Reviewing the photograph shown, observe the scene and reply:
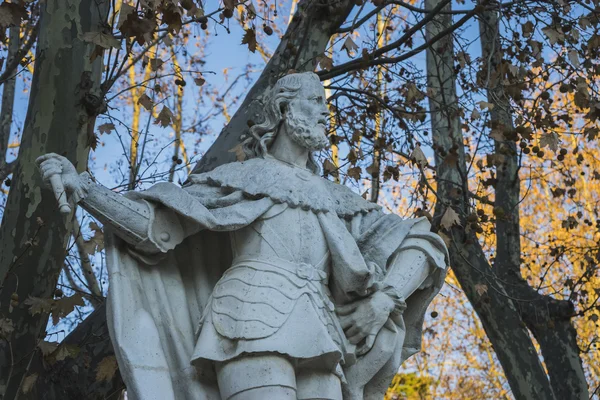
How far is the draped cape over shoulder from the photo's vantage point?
5273mm

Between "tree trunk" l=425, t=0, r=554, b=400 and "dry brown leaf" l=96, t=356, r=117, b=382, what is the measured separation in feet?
11.6

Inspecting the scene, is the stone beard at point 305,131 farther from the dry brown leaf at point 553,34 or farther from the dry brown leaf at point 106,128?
the dry brown leaf at point 553,34

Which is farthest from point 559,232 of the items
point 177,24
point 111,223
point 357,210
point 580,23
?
point 111,223

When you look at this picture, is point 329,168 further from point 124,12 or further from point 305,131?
point 305,131

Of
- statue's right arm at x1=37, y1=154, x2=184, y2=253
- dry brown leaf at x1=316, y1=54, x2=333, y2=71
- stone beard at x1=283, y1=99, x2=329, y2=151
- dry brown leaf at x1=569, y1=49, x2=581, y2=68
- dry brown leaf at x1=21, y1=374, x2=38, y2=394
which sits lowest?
statue's right arm at x1=37, y1=154, x2=184, y2=253

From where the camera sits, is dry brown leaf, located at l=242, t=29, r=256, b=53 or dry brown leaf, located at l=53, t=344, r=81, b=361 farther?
dry brown leaf, located at l=242, t=29, r=256, b=53

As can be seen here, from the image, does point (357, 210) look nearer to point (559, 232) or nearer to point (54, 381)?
point (54, 381)

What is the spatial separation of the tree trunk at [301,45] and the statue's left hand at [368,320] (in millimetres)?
3494

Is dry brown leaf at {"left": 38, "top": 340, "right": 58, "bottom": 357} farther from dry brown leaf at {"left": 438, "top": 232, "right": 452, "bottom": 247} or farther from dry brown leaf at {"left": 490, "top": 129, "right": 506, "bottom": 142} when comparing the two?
dry brown leaf at {"left": 490, "top": 129, "right": 506, "bottom": 142}

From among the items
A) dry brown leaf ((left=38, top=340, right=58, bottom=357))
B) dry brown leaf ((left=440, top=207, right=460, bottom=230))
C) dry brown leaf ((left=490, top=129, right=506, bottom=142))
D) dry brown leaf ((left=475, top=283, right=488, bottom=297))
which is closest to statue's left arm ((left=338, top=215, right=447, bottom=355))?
dry brown leaf ((left=38, top=340, right=58, bottom=357))

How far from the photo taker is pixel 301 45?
9.14 meters

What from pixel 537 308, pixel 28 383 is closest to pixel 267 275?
pixel 28 383

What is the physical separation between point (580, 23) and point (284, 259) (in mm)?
5362

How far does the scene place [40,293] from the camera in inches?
290
